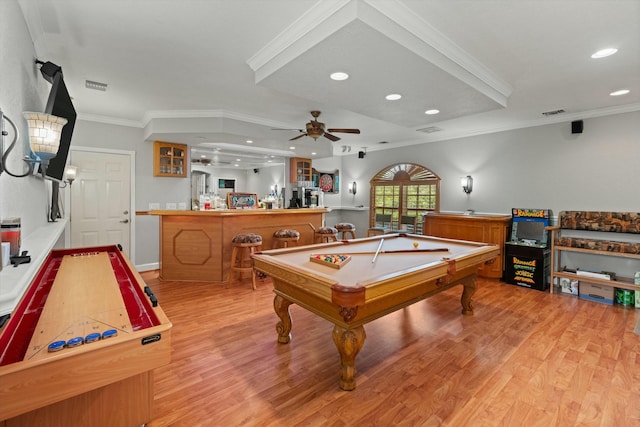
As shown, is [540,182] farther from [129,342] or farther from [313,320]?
[129,342]

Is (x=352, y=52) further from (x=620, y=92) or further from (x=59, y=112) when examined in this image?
(x=620, y=92)

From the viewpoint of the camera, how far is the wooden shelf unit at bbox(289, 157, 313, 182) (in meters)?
7.54

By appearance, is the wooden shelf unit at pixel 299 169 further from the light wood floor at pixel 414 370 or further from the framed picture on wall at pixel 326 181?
the light wood floor at pixel 414 370

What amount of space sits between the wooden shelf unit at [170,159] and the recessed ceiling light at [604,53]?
5823 mm

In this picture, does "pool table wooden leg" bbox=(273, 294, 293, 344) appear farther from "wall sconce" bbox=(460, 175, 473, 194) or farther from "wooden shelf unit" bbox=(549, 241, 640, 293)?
"wall sconce" bbox=(460, 175, 473, 194)

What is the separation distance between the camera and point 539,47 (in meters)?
2.56

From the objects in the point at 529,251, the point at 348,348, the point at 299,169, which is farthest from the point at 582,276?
the point at 299,169

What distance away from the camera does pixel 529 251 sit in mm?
4555

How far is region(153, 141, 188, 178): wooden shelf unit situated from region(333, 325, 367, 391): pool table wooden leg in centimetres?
468

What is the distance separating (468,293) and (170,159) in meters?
5.25

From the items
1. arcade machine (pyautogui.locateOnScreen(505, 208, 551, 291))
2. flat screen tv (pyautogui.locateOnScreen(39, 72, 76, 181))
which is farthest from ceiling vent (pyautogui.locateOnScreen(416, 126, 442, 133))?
flat screen tv (pyautogui.locateOnScreen(39, 72, 76, 181))

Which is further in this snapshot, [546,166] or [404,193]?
[404,193]

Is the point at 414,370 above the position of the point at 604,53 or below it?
below

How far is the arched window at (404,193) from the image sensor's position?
261 inches
